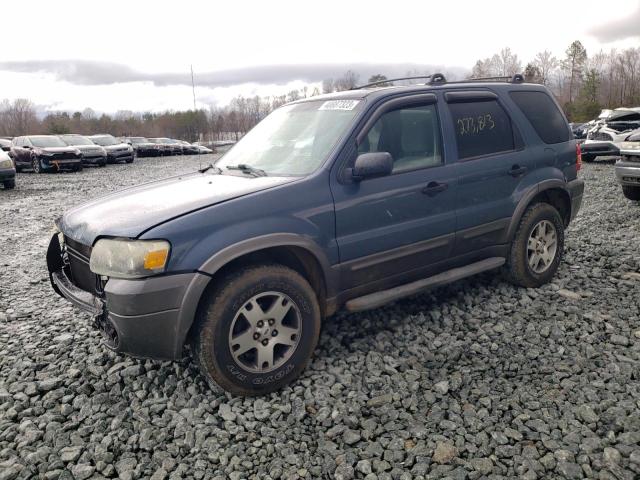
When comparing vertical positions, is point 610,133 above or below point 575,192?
above

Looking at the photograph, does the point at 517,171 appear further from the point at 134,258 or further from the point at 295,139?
the point at 134,258

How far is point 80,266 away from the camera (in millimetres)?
3500

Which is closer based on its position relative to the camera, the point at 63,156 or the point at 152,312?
the point at 152,312

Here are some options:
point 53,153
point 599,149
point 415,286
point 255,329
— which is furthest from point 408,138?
point 53,153

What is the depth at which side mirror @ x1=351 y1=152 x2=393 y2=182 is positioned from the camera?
3410 millimetres

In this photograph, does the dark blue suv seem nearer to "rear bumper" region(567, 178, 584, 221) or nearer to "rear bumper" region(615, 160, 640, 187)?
"rear bumper" region(567, 178, 584, 221)

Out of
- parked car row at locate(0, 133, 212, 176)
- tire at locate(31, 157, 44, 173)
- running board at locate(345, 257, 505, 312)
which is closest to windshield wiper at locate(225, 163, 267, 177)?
running board at locate(345, 257, 505, 312)

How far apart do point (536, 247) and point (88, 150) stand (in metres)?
23.1

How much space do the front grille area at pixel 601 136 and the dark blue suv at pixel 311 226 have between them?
13191 mm

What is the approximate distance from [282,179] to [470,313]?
204 centimetres

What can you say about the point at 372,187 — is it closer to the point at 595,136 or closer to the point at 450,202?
the point at 450,202

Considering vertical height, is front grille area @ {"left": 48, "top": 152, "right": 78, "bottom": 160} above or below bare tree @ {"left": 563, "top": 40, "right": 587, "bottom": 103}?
below

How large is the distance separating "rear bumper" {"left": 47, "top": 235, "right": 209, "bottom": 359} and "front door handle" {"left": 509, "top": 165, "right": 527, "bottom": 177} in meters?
2.85

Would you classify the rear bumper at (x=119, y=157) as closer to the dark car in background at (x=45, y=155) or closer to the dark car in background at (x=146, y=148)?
the dark car in background at (x=45, y=155)
